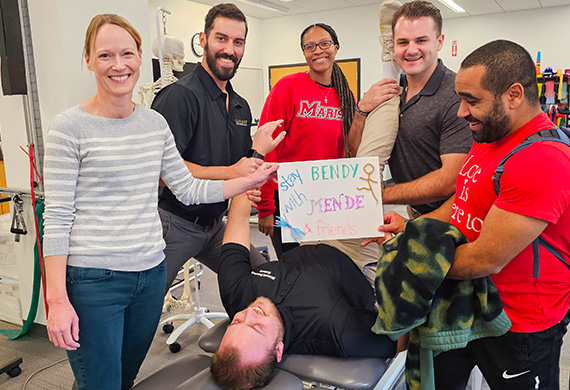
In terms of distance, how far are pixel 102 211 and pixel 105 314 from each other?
0.97 feet

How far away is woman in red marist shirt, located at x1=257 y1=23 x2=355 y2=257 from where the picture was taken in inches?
84.4

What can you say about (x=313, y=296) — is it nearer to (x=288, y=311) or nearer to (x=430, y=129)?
(x=288, y=311)

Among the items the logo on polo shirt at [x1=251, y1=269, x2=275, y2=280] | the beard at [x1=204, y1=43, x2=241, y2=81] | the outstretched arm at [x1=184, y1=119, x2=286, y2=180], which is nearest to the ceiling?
the beard at [x1=204, y1=43, x2=241, y2=81]

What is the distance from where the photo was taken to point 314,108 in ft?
7.07

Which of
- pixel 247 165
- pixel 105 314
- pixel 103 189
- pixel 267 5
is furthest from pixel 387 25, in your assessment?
pixel 267 5

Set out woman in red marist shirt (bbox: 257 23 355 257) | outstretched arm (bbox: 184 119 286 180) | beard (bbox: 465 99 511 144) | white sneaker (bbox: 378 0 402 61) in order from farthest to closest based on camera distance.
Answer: woman in red marist shirt (bbox: 257 23 355 257)
white sneaker (bbox: 378 0 402 61)
outstretched arm (bbox: 184 119 286 180)
beard (bbox: 465 99 511 144)

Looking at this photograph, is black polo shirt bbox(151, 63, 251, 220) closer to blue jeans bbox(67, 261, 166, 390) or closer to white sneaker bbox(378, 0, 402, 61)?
blue jeans bbox(67, 261, 166, 390)

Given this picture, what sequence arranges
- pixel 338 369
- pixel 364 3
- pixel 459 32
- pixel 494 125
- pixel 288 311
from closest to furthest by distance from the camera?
pixel 494 125 < pixel 338 369 < pixel 288 311 < pixel 364 3 < pixel 459 32

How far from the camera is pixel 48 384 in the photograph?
2.38 metres

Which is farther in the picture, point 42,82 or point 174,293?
point 174,293

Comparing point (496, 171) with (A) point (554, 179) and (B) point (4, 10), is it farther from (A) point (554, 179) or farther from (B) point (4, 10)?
(B) point (4, 10)

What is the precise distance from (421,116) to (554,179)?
729 millimetres

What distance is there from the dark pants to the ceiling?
633 centimetres

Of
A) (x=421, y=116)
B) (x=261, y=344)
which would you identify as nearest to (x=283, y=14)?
(x=421, y=116)
